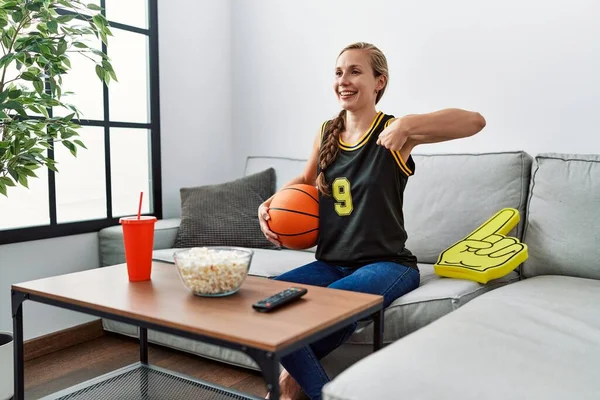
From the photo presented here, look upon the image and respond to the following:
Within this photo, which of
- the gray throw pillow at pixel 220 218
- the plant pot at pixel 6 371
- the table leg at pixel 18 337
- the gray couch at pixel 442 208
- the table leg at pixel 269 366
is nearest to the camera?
the table leg at pixel 269 366

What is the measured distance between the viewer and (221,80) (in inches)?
137

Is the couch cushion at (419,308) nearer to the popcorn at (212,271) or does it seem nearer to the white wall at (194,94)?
the popcorn at (212,271)

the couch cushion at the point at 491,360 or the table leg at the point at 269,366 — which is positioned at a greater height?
the table leg at the point at 269,366

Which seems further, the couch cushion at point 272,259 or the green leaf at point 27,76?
the couch cushion at point 272,259

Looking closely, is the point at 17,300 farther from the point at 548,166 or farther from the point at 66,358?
the point at 548,166

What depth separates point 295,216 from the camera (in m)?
1.82

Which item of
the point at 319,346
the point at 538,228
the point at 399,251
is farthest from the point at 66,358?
the point at 538,228

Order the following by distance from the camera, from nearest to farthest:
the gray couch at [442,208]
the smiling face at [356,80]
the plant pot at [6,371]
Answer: the plant pot at [6,371] → the smiling face at [356,80] → the gray couch at [442,208]

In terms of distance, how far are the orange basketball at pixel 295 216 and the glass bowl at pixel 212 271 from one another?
1.48 ft

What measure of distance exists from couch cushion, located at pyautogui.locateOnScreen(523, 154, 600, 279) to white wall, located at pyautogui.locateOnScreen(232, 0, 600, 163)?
0.28m

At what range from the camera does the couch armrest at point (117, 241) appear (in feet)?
8.63

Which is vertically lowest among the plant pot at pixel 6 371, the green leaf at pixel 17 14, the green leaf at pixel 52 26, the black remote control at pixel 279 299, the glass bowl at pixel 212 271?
the plant pot at pixel 6 371

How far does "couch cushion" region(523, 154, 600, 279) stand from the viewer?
1.99 metres

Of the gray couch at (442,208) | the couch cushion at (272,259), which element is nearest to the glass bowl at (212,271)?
the gray couch at (442,208)
